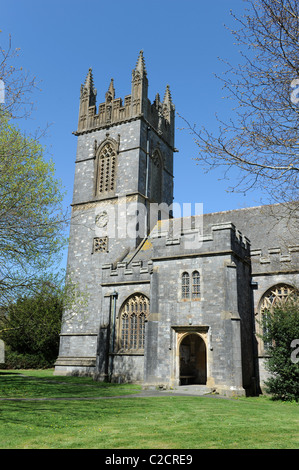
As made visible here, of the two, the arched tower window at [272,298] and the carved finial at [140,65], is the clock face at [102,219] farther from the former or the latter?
the arched tower window at [272,298]

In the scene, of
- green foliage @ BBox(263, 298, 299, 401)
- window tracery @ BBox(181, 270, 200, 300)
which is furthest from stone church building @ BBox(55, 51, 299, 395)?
green foliage @ BBox(263, 298, 299, 401)

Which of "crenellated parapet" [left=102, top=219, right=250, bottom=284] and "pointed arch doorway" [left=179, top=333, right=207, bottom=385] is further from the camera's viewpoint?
"pointed arch doorway" [left=179, top=333, right=207, bottom=385]

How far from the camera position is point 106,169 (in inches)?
1256

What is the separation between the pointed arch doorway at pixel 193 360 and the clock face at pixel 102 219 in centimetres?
1178

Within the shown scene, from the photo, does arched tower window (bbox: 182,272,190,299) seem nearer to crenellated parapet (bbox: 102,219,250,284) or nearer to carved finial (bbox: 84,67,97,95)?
crenellated parapet (bbox: 102,219,250,284)

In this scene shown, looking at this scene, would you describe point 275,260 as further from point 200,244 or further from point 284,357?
point 284,357

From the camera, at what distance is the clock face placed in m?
30.0

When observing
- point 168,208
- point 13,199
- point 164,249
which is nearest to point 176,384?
point 164,249

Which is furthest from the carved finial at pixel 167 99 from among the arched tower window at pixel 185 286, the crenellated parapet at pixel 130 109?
the arched tower window at pixel 185 286

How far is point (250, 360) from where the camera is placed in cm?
1923

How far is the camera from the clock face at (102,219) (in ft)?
98.5

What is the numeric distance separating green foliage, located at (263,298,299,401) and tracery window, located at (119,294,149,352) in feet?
28.1

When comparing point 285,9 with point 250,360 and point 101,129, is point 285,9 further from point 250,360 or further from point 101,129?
point 101,129
